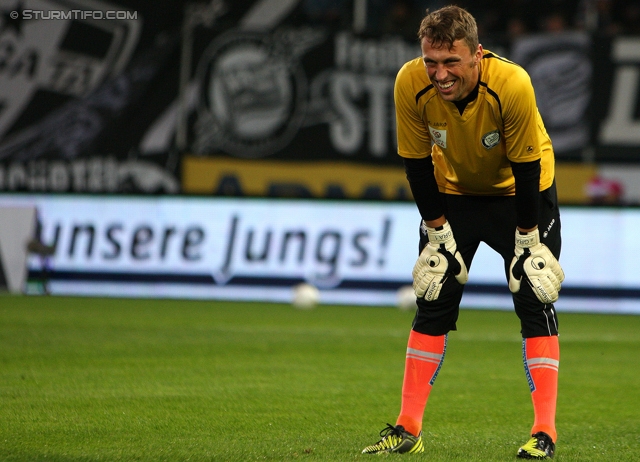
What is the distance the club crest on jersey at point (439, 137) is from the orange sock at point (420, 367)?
814 mm

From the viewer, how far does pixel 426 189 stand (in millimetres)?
4309

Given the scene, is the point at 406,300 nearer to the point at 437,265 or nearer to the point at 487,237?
the point at 487,237

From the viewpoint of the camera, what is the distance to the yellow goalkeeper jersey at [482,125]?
4059mm

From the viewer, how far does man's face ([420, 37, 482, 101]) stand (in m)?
3.90

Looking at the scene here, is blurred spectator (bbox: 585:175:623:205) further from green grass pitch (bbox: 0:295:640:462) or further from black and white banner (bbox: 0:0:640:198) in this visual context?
green grass pitch (bbox: 0:295:640:462)

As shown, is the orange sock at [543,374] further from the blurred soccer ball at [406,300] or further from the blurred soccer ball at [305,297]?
the blurred soccer ball at [305,297]

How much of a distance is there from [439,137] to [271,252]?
8.29 m

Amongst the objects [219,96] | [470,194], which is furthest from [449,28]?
[219,96]

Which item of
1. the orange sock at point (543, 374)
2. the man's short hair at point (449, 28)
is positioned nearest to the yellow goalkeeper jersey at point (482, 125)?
the man's short hair at point (449, 28)

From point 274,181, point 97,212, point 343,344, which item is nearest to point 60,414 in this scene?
point 343,344

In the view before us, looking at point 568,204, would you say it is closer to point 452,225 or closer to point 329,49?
point 329,49

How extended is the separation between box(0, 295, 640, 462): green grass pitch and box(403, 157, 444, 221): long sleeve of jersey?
3.22 feet

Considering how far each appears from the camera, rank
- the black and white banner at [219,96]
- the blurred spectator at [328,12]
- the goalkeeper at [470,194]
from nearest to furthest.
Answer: the goalkeeper at [470,194] → the black and white banner at [219,96] → the blurred spectator at [328,12]

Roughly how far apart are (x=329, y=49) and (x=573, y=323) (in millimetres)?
5646
